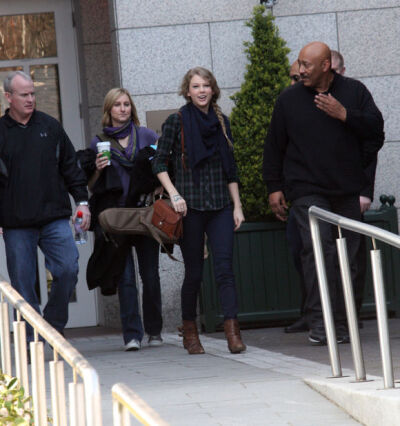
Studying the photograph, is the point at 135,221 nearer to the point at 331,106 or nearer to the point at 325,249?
the point at 325,249

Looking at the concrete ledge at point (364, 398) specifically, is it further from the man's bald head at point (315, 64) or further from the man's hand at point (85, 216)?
the man's bald head at point (315, 64)

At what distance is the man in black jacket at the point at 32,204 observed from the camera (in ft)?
21.3

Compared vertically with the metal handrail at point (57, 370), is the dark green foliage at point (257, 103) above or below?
above

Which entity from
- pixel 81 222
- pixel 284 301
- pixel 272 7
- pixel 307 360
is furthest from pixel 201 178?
pixel 272 7

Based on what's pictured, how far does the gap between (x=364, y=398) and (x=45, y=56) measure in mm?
5678

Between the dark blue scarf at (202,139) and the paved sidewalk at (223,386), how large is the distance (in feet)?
3.94

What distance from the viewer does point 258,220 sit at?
319 inches

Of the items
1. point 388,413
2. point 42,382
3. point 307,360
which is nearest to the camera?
point 42,382

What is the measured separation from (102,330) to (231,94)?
245 centimetres

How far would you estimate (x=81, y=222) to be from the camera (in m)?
6.71

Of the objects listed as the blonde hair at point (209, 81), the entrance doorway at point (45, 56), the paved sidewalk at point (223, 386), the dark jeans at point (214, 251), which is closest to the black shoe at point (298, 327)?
the paved sidewalk at point (223, 386)

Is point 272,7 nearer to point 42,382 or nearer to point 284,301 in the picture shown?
point 284,301

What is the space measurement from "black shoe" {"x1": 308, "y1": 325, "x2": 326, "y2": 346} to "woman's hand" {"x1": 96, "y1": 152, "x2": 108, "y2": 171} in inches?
70.5

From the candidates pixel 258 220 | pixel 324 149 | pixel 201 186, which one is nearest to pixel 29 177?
pixel 201 186
